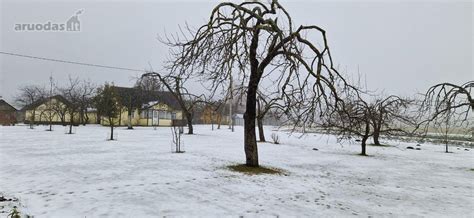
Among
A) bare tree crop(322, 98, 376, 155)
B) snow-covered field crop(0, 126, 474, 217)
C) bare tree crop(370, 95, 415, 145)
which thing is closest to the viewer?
snow-covered field crop(0, 126, 474, 217)

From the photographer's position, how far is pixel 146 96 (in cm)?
5338

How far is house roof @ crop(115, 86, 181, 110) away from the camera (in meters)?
→ 47.6

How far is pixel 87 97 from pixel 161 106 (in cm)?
1300

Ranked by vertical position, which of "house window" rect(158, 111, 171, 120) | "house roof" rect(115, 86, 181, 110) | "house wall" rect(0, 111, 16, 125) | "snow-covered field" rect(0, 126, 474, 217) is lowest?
"snow-covered field" rect(0, 126, 474, 217)

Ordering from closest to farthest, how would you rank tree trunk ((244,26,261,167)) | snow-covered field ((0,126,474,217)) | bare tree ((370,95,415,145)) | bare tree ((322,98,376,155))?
1. snow-covered field ((0,126,474,217))
2. tree trunk ((244,26,261,167))
3. bare tree ((322,98,376,155))
4. bare tree ((370,95,415,145))

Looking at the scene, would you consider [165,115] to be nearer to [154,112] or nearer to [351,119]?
[154,112]

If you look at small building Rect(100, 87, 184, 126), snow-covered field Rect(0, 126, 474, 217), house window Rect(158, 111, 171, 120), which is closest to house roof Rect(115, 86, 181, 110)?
small building Rect(100, 87, 184, 126)

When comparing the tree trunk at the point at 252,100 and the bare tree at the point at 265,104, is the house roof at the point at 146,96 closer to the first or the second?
the bare tree at the point at 265,104

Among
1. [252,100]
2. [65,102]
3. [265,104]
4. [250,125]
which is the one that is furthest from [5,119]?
[252,100]

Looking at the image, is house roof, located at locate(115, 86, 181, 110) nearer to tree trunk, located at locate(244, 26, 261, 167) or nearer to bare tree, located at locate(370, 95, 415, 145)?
bare tree, located at locate(370, 95, 415, 145)

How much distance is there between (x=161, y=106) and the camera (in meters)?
56.8

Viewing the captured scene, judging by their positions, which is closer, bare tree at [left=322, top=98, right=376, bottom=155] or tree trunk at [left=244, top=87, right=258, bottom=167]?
tree trunk at [left=244, top=87, right=258, bottom=167]

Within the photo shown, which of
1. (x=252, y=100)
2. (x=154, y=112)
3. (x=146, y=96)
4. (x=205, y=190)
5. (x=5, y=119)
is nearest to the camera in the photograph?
(x=205, y=190)

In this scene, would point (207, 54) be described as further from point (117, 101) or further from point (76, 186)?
point (117, 101)
